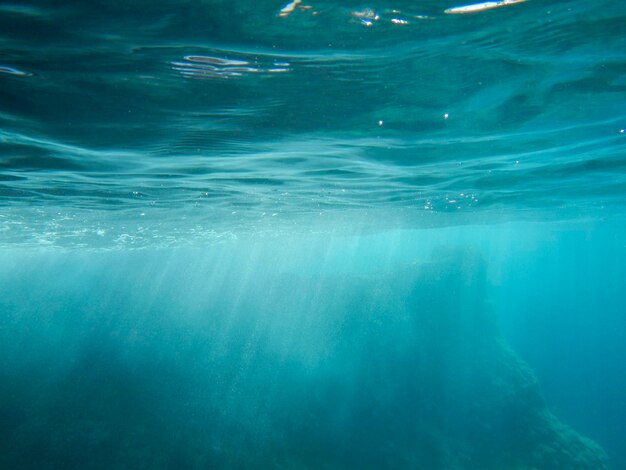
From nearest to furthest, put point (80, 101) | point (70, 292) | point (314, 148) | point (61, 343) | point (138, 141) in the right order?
point (80, 101), point (138, 141), point (314, 148), point (61, 343), point (70, 292)

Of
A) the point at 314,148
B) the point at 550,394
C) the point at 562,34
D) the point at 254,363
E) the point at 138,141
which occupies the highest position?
the point at 562,34

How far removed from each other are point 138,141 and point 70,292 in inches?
1263

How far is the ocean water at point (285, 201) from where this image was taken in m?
5.82

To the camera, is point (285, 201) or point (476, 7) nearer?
point (476, 7)

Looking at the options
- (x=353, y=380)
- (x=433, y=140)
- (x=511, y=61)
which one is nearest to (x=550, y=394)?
(x=353, y=380)

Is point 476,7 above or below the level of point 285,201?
above

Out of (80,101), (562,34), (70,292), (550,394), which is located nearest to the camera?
(562,34)

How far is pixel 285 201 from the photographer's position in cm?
2067

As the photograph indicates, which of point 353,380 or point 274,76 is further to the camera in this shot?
point 353,380

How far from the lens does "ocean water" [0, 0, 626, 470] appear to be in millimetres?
5816

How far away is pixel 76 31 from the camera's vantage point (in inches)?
201

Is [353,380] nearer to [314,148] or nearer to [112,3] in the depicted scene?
[314,148]

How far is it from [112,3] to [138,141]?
546 cm

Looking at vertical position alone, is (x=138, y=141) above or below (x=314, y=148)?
below
